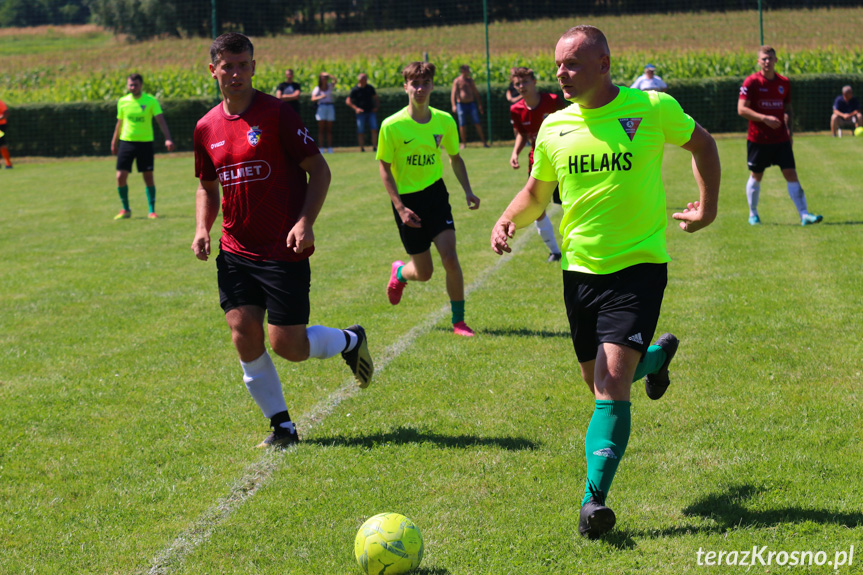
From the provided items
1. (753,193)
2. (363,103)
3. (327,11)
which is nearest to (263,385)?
(753,193)

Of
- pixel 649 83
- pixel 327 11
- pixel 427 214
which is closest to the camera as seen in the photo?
pixel 427 214

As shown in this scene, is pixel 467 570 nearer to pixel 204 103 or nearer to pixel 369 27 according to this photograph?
pixel 204 103

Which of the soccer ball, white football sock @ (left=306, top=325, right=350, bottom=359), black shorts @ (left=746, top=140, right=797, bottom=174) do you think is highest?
black shorts @ (left=746, top=140, right=797, bottom=174)

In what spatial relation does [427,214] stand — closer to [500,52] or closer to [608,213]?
[608,213]

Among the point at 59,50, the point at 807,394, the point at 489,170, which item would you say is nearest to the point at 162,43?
the point at 59,50

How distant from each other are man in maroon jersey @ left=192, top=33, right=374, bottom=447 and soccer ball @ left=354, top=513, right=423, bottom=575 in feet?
5.17

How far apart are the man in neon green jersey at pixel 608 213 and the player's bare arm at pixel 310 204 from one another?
1116 mm

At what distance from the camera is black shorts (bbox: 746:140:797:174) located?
37.8 feet

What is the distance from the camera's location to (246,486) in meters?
4.57

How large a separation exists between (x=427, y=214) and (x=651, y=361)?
3292mm

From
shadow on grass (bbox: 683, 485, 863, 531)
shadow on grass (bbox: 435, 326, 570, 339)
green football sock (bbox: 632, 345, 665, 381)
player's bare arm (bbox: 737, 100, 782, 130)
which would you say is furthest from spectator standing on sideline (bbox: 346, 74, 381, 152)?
shadow on grass (bbox: 683, 485, 863, 531)

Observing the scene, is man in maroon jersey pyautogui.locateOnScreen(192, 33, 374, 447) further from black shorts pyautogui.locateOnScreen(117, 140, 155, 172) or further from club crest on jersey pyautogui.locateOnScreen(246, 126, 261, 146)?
black shorts pyautogui.locateOnScreen(117, 140, 155, 172)

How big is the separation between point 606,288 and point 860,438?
6.00 ft

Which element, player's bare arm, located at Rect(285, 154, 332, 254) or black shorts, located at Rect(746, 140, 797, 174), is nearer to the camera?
player's bare arm, located at Rect(285, 154, 332, 254)
